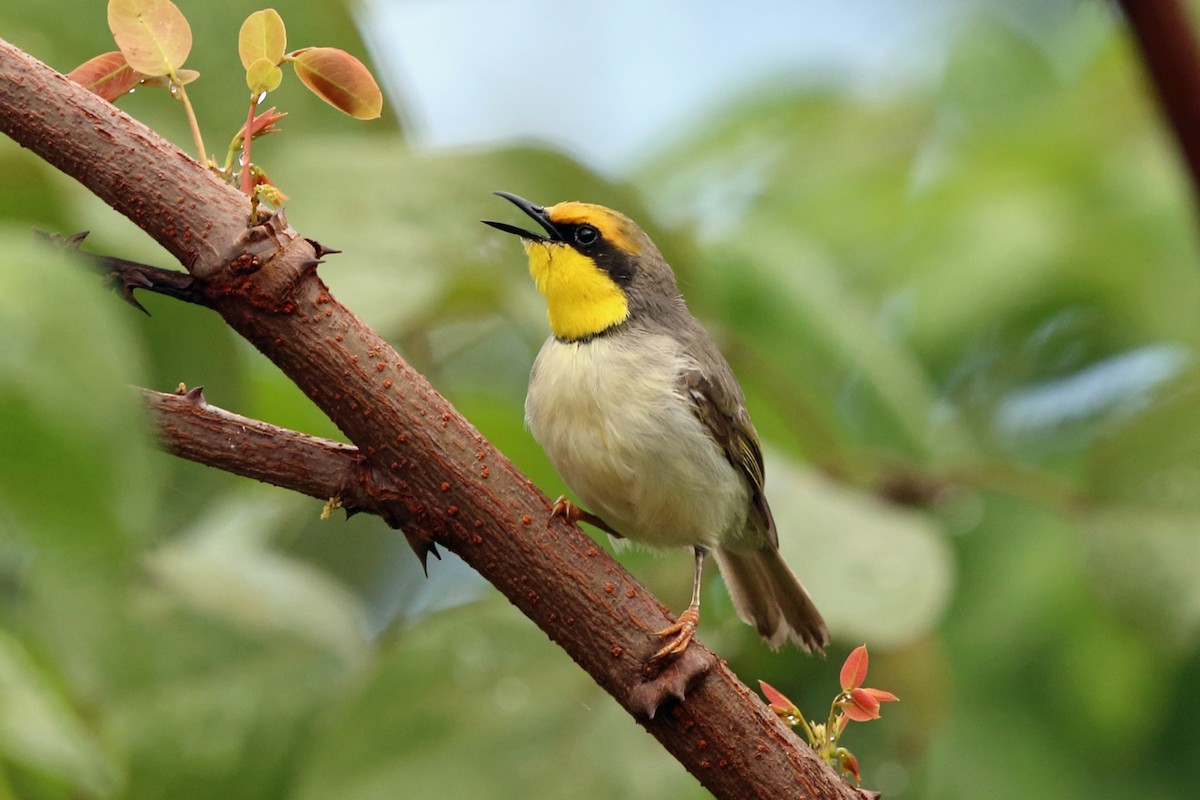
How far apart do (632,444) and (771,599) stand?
0.43 metres

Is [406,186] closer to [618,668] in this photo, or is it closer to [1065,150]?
[618,668]

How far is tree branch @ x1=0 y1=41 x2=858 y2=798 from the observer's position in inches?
63.8

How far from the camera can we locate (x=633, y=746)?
2426 mm

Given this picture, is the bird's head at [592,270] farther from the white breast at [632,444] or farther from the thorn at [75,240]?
the thorn at [75,240]

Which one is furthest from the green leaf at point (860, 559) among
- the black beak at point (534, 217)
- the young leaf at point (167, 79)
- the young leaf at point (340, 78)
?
the young leaf at point (167, 79)

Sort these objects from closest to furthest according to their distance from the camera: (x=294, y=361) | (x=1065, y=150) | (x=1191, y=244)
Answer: (x=294, y=361) → (x=1191, y=244) → (x=1065, y=150)

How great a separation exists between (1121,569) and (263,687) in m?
1.49

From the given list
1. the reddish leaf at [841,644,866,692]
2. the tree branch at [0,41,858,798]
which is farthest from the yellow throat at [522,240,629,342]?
the reddish leaf at [841,644,866,692]

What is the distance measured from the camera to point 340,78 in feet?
5.27

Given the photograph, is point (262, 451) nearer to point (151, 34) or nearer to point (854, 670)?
point (151, 34)

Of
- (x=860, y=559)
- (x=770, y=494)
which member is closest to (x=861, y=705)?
(x=860, y=559)

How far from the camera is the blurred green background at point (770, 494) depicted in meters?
2.24

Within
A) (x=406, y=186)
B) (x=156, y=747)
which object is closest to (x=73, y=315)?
(x=156, y=747)

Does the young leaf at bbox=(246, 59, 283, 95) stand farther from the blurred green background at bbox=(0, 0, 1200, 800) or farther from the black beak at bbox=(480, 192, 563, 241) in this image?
the black beak at bbox=(480, 192, 563, 241)
